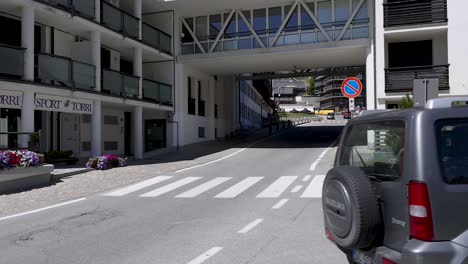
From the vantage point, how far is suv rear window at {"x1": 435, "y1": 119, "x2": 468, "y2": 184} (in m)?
3.59

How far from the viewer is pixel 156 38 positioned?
89.2ft

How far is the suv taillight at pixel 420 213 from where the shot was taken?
351 cm

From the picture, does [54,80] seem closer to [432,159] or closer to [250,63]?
[250,63]

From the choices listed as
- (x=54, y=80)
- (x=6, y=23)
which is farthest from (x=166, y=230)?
(x=6, y=23)

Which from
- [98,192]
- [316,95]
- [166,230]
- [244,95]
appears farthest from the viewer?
[316,95]

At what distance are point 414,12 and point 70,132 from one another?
1756 centimetres

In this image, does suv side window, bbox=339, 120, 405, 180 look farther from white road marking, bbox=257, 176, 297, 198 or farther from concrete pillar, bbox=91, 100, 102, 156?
concrete pillar, bbox=91, 100, 102, 156

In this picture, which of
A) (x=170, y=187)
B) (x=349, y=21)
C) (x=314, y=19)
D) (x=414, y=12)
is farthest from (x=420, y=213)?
(x=314, y=19)

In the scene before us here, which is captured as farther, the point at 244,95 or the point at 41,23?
the point at 244,95

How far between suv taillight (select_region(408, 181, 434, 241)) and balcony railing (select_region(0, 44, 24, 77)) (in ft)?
50.6

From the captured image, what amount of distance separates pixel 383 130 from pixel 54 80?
16247mm

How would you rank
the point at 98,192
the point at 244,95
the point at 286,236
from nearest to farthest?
the point at 286,236 → the point at 98,192 → the point at 244,95

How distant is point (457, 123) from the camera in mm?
3676

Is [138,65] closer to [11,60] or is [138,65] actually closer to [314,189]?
[11,60]
